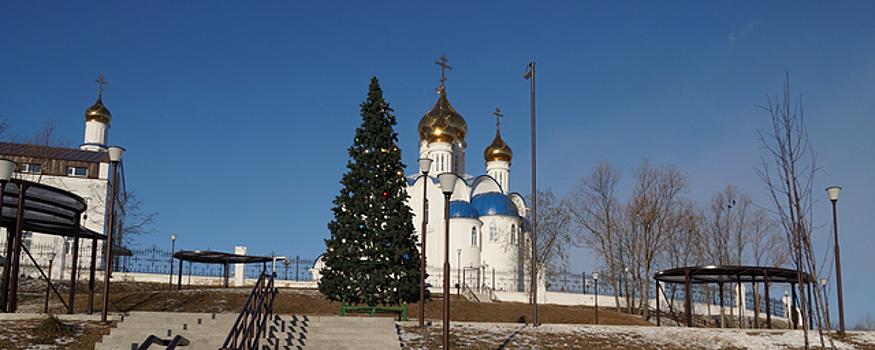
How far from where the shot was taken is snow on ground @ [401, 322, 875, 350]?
1573cm

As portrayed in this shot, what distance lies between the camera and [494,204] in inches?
1970

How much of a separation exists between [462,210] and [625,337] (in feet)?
104

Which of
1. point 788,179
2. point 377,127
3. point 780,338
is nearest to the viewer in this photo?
point 788,179

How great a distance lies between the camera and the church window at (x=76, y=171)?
1762 inches

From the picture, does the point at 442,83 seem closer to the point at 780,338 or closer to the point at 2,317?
the point at 780,338

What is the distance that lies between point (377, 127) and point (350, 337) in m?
7.88

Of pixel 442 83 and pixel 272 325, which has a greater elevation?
pixel 442 83

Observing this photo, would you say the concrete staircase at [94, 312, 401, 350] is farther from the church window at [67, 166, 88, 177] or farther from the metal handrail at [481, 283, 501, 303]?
the church window at [67, 166, 88, 177]

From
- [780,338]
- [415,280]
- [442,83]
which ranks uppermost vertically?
[442,83]

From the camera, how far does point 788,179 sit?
859cm

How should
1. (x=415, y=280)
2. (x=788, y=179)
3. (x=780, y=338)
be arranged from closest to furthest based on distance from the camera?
(x=788, y=179) < (x=780, y=338) < (x=415, y=280)

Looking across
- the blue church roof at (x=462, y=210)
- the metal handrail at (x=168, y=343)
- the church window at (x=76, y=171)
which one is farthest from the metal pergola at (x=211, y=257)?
the metal handrail at (x=168, y=343)

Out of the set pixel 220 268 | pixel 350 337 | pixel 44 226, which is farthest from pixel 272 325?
pixel 220 268

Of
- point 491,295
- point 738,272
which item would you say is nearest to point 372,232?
point 738,272
